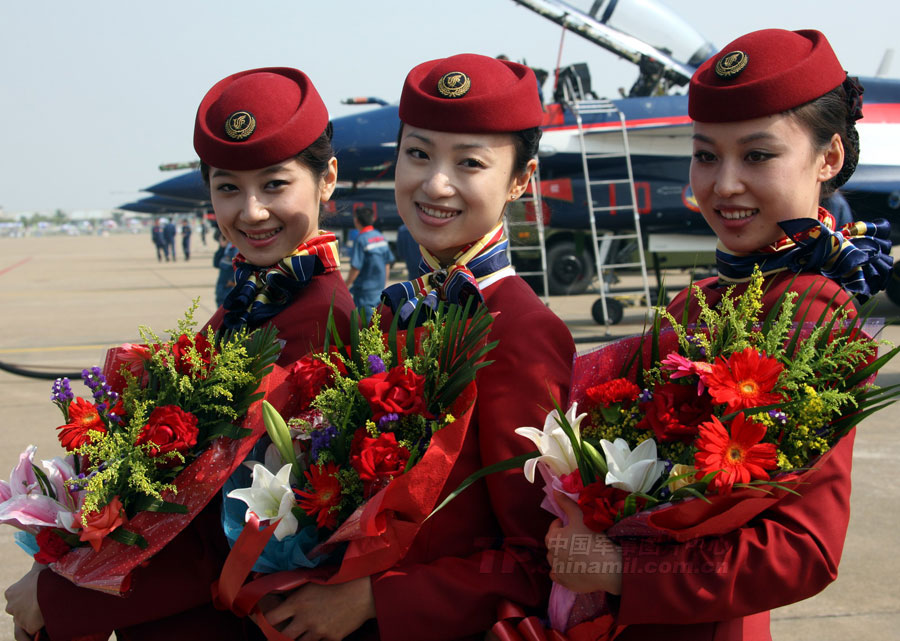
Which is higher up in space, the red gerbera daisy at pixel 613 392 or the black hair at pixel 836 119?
the black hair at pixel 836 119

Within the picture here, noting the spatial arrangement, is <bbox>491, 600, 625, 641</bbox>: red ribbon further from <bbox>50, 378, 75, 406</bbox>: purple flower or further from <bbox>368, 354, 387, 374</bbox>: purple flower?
<bbox>50, 378, 75, 406</bbox>: purple flower

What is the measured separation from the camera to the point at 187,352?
167cm

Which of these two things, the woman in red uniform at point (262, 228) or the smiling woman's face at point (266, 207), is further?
the smiling woman's face at point (266, 207)

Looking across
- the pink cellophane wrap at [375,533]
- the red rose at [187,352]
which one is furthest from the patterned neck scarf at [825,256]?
the red rose at [187,352]

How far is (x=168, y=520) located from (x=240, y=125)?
2.90ft

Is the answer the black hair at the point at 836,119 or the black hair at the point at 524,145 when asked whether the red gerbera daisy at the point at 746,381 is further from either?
the black hair at the point at 524,145

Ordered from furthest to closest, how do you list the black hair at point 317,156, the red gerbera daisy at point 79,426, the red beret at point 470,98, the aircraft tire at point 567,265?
the aircraft tire at point 567,265
the black hair at point 317,156
the red beret at point 470,98
the red gerbera daisy at point 79,426

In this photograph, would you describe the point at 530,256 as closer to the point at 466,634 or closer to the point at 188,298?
the point at 188,298

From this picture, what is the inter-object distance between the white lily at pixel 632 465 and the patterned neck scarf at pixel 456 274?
483 millimetres

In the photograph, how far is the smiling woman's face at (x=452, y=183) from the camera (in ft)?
5.74

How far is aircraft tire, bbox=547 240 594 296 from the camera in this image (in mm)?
13945

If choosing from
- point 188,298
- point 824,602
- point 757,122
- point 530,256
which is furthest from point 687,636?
point 188,298

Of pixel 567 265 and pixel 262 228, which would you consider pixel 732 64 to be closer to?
pixel 262 228

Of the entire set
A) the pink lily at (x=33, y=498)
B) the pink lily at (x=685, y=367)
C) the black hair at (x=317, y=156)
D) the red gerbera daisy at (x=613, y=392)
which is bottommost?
the pink lily at (x=33, y=498)
